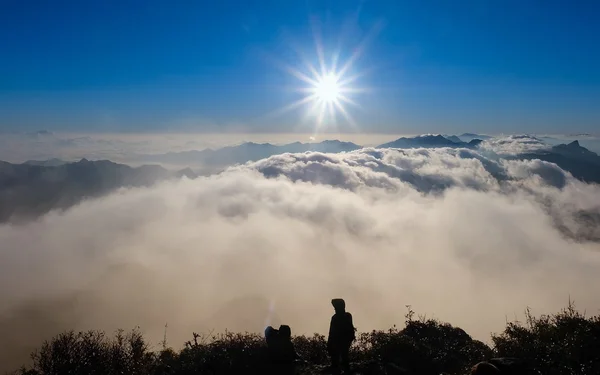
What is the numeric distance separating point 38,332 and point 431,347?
602ft

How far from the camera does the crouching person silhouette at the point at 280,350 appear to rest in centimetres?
1353

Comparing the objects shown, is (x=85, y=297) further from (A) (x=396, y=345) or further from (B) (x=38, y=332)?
(A) (x=396, y=345)

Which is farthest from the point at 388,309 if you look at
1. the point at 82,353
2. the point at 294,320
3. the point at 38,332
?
the point at 82,353

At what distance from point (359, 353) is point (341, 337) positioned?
2.87 meters

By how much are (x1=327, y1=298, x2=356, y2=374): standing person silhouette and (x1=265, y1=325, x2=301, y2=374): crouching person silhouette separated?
157 cm

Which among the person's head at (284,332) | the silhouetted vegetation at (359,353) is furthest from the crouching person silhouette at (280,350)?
Answer: the silhouetted vegetation at (359,353)

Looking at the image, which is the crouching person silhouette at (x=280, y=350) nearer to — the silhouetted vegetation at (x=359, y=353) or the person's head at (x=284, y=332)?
the person's head at (x=284, y=332)

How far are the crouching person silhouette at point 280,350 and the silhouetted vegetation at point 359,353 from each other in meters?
0.42

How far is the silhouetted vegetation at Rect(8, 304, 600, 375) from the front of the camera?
1293cm

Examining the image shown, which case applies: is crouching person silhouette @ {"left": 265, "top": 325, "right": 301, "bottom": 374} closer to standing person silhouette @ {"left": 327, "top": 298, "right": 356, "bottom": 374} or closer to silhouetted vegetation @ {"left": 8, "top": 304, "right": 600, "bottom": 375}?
silhouetted vegetation @ {"left": 8, "top": 304, "right": 600, "bottom": 375}

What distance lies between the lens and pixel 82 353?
15117 millimetres

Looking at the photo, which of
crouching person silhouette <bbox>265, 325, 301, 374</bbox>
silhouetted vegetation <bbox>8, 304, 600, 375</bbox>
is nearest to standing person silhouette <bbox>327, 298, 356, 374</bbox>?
silhouetted vegetation <bbox>8, 304, 600, 375</bbox>

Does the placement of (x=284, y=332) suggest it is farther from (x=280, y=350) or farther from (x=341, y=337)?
(x=341, y=337)

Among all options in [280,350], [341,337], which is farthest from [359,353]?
[280,350]
